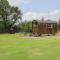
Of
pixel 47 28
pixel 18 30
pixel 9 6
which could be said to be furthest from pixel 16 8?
pixel 47 28

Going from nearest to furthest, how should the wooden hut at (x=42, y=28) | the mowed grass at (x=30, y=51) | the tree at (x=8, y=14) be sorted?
the mowed grass at (x=30, y=51) → the wooden hut at (x=42, y=28) → the tree at (x=8, y=14)

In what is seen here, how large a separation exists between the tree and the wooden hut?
1413cm

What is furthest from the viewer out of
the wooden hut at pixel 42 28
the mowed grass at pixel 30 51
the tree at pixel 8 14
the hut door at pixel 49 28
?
the tree at pixel 8 14

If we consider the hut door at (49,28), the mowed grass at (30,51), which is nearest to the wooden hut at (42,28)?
the hut door at (49,28)

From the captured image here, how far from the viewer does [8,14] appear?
168 ft

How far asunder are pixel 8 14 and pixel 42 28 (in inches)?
650

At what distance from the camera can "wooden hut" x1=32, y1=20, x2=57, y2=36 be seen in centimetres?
3559

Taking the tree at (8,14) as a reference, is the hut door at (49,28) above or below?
below

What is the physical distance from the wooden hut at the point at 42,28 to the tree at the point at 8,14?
46.4 ft

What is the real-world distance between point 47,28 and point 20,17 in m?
16.5

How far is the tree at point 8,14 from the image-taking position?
5022 cm

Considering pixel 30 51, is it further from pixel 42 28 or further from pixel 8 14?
pixel 8 14

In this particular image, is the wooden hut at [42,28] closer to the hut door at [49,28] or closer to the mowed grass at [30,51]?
the hut door at [49,28]

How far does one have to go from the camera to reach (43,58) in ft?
37.9
